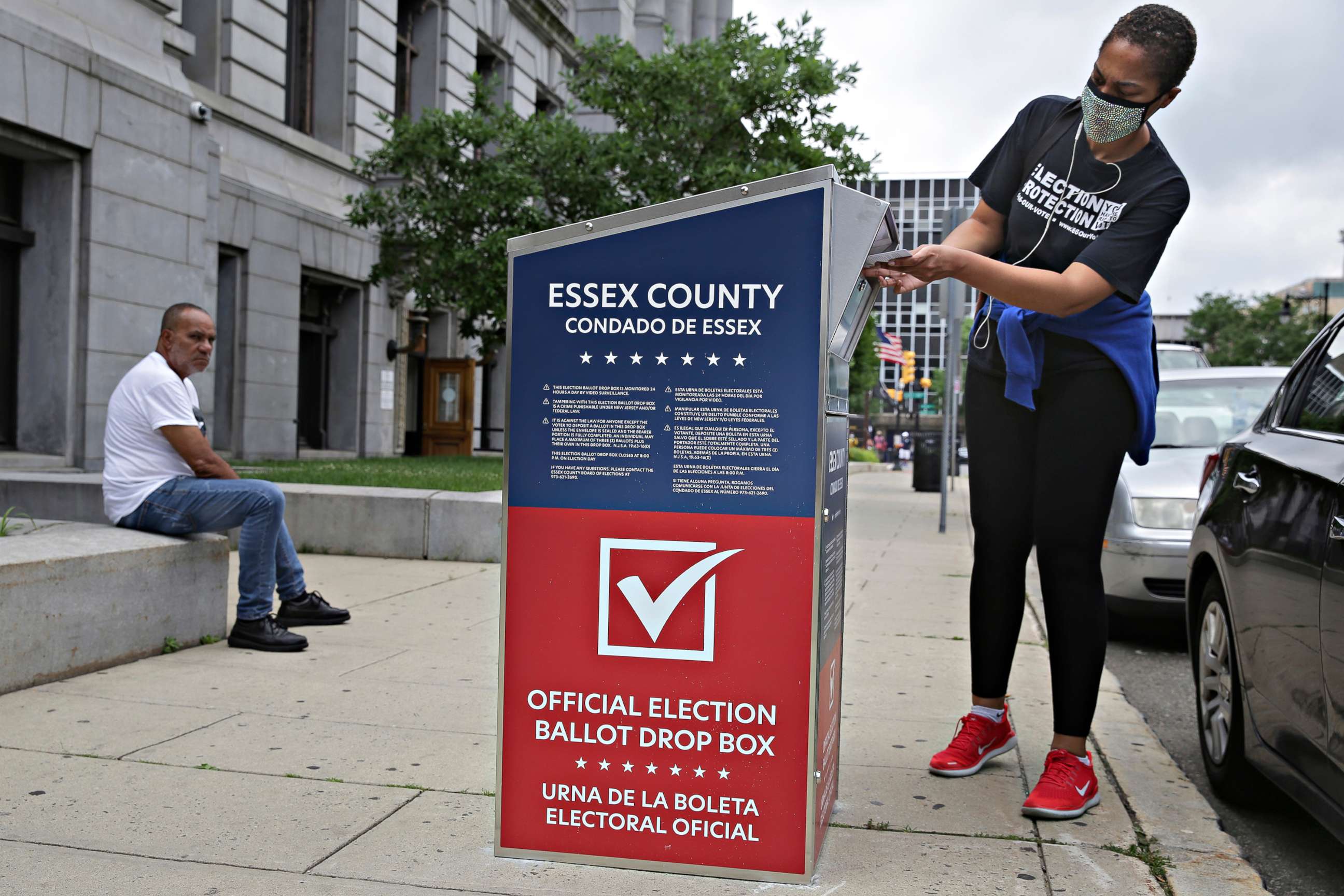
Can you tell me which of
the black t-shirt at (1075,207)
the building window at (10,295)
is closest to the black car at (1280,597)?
the black t-shirt at (1075,207)

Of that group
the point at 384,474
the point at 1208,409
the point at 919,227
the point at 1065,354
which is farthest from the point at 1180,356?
the point at 919,227

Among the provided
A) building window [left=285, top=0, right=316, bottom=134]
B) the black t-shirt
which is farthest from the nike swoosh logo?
building window [left=285, top=0, right=316, bottom=134]

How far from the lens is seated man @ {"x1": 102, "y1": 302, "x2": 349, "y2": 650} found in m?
5.39

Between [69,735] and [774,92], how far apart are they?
56.0 feet

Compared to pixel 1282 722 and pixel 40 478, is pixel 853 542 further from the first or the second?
pixel 1282 722

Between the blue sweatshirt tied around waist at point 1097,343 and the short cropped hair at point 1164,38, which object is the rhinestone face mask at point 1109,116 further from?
the blue sweatshirt tied around waist at point 1097,343

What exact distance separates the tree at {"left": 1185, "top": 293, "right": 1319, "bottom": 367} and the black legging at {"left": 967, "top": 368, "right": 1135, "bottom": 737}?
224ft

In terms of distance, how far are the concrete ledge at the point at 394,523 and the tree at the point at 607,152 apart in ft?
31.4

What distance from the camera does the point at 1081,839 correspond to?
10.4ft

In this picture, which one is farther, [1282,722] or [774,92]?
[774,92]

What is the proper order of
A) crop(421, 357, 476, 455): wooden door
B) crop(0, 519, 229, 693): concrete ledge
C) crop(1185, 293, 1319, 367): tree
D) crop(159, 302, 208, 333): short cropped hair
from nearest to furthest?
crop(0, 519, 229, 693): concrete ledge
crop(159, 302, 208, 333): short cropped hair
crop(421, 357, 476, 455): wooden door
crop(1185, 293, 1319, 367): tree

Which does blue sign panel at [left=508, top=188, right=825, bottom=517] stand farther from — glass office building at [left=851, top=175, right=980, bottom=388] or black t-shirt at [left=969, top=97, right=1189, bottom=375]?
glass office building at [left=851, top=175, right=980, bottom=388]

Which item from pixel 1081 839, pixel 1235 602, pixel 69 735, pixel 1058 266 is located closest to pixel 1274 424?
pixel 1235 602

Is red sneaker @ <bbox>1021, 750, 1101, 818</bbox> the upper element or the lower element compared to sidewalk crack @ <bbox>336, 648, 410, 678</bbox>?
upper
